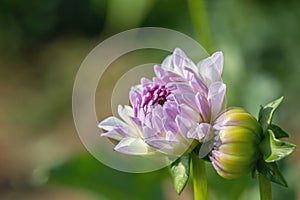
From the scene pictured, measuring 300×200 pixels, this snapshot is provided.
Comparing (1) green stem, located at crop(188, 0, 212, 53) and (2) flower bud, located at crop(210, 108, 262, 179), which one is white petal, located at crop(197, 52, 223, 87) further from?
(1) green stem, located at crop(188, 0, 212, 53)

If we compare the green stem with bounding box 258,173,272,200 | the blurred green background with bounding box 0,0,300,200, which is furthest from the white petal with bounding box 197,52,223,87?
the blurred green background with bounding box 0,0,300,200

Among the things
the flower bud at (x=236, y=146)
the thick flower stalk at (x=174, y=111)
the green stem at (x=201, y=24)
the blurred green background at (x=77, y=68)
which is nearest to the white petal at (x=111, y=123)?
the thick flower stalk at (x=174, y=111)

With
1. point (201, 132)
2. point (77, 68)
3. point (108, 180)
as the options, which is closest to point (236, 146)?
point (201, 132)

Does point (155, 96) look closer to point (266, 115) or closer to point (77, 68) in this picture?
point (266, 115)

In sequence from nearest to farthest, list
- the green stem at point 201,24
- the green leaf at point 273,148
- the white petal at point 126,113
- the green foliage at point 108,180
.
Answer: the green leaf at point 273,148 → the white petal at point 126,113 → the green foliage at point 108,180 → the green stem at point 201,24

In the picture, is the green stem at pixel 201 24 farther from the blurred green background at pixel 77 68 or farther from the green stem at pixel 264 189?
the green stem at pixel 264 189

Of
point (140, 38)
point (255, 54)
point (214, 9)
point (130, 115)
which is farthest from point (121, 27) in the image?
point (130, 115)

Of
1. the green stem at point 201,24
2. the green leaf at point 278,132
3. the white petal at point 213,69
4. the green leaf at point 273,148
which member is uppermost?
the green stem at point 201,24
